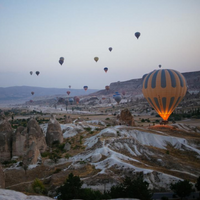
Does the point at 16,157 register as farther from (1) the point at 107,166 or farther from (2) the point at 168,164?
(2) the point at 168,164

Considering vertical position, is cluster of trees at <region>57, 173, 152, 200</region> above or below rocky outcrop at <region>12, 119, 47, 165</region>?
below

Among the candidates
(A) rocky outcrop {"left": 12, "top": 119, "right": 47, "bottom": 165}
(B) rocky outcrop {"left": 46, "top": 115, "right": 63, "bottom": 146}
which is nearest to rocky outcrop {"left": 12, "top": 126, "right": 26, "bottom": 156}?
(A) rocky outcrop {"left": 12, "top": 119, "right": 47, "bottom": 165}

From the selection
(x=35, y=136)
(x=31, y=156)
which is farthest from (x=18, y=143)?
(x=31, y=156)

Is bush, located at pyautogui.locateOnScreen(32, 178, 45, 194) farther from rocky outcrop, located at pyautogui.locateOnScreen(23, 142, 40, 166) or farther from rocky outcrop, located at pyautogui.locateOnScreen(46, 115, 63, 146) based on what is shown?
rocky outcrop, located at pyautogui.locateOnScreen(46, 115, 63, 146)

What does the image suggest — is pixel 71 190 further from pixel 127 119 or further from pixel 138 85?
pixel 138 85

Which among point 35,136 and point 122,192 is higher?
point 35,136

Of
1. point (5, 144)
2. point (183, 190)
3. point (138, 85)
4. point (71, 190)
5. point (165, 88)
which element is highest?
point (138, 85)

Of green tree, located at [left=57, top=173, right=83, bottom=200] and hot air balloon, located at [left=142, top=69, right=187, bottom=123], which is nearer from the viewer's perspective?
green tree, located at [left=57, top=173, right=83, bottom=200]

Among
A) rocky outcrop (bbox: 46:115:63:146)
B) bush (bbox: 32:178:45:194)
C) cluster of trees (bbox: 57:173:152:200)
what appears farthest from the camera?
rocky outcrop (bbox: 46:115:63:146)

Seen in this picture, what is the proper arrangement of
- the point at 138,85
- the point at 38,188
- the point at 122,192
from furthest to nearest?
1. the point at 138,85
2. the point at 38,188
3. the point at 122,192

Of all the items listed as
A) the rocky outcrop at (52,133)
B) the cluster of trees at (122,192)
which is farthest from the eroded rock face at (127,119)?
the cluster of trees at (122,192)
